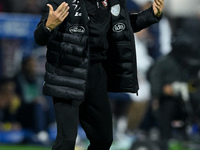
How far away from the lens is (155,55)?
9.74 metres

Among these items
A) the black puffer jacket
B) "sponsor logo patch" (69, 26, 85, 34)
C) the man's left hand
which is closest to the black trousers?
the black puffer jacket

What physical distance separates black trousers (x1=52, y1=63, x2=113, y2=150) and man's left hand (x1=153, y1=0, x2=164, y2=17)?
65 centimetres

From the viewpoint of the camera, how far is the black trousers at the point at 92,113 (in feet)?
15.4

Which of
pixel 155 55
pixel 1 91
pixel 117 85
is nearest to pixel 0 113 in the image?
pixel 1 91

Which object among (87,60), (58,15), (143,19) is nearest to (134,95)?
(143,19)

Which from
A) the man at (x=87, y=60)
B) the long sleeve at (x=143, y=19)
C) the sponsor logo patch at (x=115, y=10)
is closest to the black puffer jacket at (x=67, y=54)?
the man at (x=87, y=60)

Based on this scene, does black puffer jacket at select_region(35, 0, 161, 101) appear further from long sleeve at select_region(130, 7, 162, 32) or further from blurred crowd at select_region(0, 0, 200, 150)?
blurred crowd at select_region(0, 0, 200, 150)

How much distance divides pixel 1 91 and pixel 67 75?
Answer: 5501mm

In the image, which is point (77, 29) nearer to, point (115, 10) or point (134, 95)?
point (115, 10)

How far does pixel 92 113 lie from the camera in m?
4.84

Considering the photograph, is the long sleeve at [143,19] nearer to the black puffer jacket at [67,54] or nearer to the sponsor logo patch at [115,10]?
the sponsor logo patch at [115,10]

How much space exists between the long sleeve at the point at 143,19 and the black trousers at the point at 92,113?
506 mm

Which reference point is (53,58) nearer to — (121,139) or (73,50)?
(73,50)

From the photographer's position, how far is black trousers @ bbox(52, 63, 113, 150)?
4684mm
